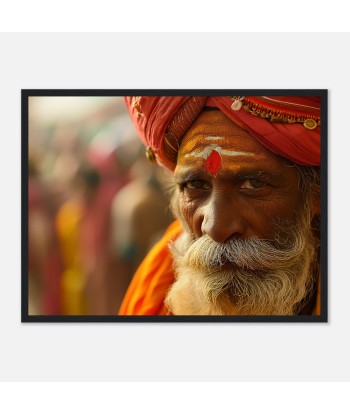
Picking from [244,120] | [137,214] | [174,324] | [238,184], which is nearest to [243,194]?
[238,184]

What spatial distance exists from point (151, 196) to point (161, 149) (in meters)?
0.20

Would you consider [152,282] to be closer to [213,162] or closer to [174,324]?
[174,324]

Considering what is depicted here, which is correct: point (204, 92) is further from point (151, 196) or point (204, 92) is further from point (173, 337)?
point (173, 337)

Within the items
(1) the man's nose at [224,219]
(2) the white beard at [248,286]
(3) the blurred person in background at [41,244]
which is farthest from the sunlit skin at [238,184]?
(3) the blurred person in background at [41,244]

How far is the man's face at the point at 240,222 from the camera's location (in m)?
3.13

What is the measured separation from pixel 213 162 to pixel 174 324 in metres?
0.70

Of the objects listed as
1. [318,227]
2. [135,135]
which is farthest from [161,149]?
[318,227]

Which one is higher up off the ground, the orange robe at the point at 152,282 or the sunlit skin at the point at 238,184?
the sunlit skin at the point at 238,184

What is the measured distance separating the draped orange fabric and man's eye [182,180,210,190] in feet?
0.52

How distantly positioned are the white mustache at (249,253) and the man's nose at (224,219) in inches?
1.1

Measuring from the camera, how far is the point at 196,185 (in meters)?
3.19

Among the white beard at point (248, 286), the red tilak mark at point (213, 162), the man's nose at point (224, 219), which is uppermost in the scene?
the red tilak mark at point (213, 162)

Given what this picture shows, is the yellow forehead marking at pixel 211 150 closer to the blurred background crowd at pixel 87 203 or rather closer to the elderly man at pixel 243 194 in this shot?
the elderly man at pixel 243 194
